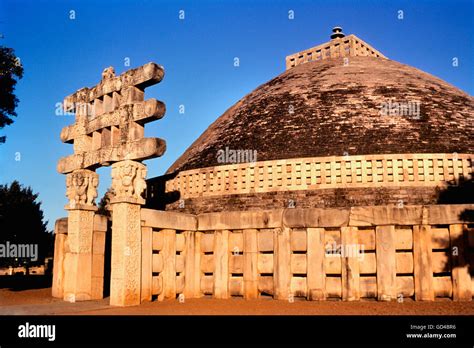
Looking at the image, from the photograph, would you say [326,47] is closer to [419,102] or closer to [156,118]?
→ [419,102]

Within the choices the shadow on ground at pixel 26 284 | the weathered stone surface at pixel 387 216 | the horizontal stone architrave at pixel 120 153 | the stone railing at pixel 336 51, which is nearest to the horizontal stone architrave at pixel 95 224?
the horizontal stone architrave at pixel 120 153

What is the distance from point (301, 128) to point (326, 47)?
9590mm

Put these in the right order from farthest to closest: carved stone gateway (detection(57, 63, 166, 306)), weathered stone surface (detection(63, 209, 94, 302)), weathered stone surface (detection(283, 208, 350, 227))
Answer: weathered stone surface (detection(63, 209, 94, 302))
carved stone gateway (detection(57, 63, 166, 306))
weathered stone surface (detection(283, 208, 350, 227))

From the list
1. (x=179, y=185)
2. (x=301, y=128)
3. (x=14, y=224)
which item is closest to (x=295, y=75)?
(x=301, y=128)

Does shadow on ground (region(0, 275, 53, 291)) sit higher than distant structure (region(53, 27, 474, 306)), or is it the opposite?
distant structure (region(53, 27, 474, 306))

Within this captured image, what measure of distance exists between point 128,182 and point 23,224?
27408 millimetres

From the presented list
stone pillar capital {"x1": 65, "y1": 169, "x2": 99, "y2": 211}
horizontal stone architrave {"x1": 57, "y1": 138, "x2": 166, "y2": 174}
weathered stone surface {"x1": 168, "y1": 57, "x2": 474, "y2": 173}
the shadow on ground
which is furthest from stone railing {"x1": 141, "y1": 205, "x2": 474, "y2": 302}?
the shadow on ground

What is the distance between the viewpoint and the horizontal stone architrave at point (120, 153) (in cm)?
1100

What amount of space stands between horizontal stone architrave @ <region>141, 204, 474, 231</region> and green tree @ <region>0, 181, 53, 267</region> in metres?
23.6

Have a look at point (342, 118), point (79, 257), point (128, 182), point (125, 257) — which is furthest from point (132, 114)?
point (342, 118)

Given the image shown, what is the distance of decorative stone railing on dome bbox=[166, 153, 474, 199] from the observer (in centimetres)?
1573

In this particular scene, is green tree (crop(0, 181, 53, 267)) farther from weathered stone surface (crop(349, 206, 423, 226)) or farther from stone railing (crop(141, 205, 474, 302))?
weathered stone surface (crop(349, 206, 423, 226))

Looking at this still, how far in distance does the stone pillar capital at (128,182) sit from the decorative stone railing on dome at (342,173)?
21.0ft

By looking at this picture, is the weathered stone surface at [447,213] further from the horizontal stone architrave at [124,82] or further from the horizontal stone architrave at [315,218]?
the horizontal stone architrave at [124,82]
